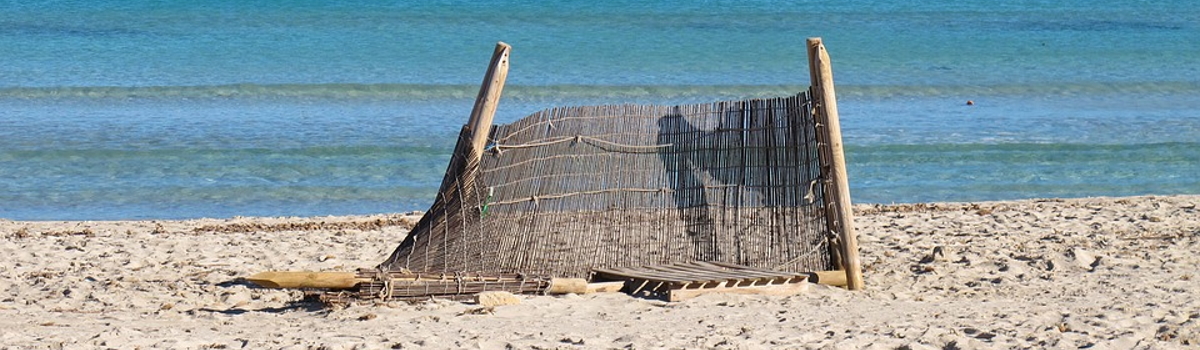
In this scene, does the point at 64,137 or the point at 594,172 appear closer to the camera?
the point at 594,172

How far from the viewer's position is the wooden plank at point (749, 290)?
6027mm

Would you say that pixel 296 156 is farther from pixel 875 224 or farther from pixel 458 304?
pixel 458 304

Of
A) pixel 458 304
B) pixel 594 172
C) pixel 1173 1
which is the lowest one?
pixel 458 304

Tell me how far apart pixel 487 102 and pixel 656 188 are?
103cm

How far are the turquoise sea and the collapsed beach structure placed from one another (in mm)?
3525

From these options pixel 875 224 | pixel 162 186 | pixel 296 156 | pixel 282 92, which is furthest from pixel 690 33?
pixel 875 224

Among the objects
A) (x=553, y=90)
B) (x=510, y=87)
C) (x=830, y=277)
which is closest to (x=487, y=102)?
(x=830, y=277)

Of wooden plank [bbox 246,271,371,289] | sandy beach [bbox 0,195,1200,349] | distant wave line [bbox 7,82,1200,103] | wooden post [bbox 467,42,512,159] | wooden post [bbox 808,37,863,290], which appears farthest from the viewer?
distant wave line [bbox 7,82,1200,103]

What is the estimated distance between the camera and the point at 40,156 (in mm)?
12133

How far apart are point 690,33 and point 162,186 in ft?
47.0

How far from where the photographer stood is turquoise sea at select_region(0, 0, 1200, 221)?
36.3 ft

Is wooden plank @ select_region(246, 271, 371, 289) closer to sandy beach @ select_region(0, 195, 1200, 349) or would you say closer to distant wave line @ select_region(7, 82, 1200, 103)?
sandy beach @ select_region(0, 195, 1200, 349)

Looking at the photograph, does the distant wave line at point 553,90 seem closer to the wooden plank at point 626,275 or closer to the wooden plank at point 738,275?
the wooden plank at point 626,275

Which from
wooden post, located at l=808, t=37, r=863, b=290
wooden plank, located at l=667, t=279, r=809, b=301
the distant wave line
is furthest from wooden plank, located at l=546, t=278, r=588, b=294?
the distant wave line
